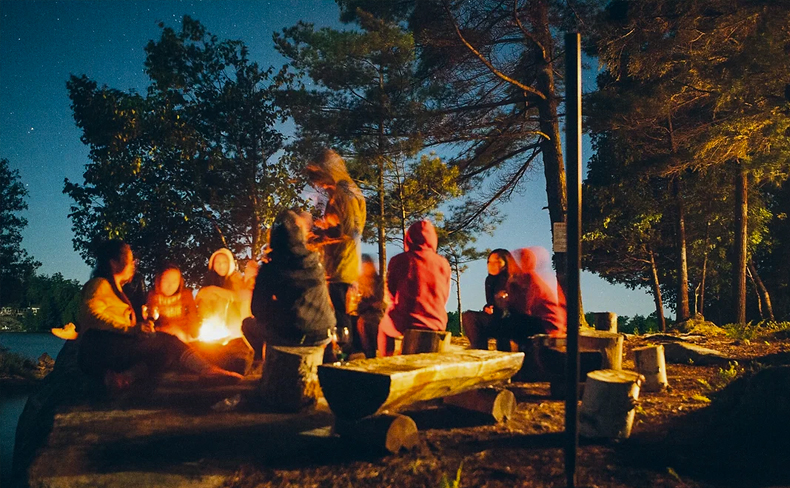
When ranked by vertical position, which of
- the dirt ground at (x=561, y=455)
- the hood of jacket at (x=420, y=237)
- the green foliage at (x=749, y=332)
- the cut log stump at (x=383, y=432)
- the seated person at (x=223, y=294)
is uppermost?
the hood of jacket at (x=420, y=237)

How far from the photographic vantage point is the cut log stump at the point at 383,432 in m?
3.87

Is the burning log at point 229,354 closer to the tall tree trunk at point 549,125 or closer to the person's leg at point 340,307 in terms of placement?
the person's leg at point 340,307

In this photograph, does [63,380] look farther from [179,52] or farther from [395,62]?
[179,52]

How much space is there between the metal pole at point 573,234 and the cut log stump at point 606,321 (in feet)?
21.1

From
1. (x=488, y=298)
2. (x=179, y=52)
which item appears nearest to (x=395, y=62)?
(x=179, y=52)

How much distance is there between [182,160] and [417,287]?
1060 centimetres

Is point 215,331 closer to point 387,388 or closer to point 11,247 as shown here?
point 387,388

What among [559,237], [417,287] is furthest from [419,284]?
[559,237]

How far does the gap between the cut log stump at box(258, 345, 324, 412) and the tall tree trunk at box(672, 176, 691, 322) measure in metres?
13.6

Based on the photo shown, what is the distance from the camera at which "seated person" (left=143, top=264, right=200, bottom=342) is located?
274 inches

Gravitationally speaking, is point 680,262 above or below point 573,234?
above

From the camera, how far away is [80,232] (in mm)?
15227

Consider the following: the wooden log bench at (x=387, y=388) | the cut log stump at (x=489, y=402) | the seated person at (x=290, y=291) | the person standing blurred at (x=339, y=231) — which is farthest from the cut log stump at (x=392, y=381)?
the person standing blurred at (x=339, y=231)

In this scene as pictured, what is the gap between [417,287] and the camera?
5.81 m
